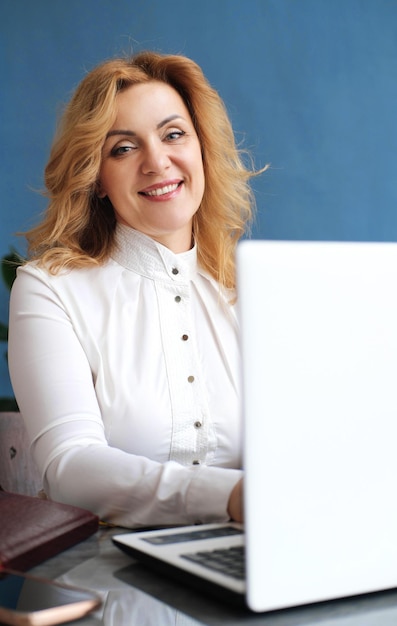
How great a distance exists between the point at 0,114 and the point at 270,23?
4.77 feet

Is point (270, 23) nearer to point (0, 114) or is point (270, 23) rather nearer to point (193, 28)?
point (193, 28)

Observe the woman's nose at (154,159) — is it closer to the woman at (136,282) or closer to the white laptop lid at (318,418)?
the woman at (136,282)

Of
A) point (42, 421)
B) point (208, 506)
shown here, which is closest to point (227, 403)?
point (42, 421)

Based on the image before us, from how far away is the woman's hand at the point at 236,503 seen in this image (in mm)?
Answer: 956

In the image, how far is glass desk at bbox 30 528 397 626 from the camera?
0.64 m

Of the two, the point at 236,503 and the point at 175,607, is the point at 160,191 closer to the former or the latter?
the point at 236,503

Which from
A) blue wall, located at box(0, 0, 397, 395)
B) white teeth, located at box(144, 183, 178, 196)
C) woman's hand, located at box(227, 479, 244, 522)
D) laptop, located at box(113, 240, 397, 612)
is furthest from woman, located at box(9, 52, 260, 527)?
blue wall, located at box(0, 0, 397, 395)

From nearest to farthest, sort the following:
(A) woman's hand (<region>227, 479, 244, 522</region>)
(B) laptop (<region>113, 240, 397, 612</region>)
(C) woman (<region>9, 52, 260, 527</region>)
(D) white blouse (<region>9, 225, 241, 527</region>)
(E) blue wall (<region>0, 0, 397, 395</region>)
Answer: (B) laptop (<region>113, 240, 397, 612</region>) → (A) woman's hand (<region>227, 479, 244, 522</region>) → (D) white blouse (<region>9, 225, 241, 527</region>) → (C) woman (<region>9, 52, 260, 527</region>) → (E) blue wall (<region>0, 0, 397, 395</region>)

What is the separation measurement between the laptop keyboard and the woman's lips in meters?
1.17

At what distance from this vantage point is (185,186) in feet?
6.09

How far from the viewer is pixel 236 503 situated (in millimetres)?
963

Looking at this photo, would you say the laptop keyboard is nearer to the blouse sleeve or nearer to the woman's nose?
the blouse sleeve

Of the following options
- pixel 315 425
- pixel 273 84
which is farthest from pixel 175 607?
pixel 273 84

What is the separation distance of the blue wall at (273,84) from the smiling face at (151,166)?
1839 mm
